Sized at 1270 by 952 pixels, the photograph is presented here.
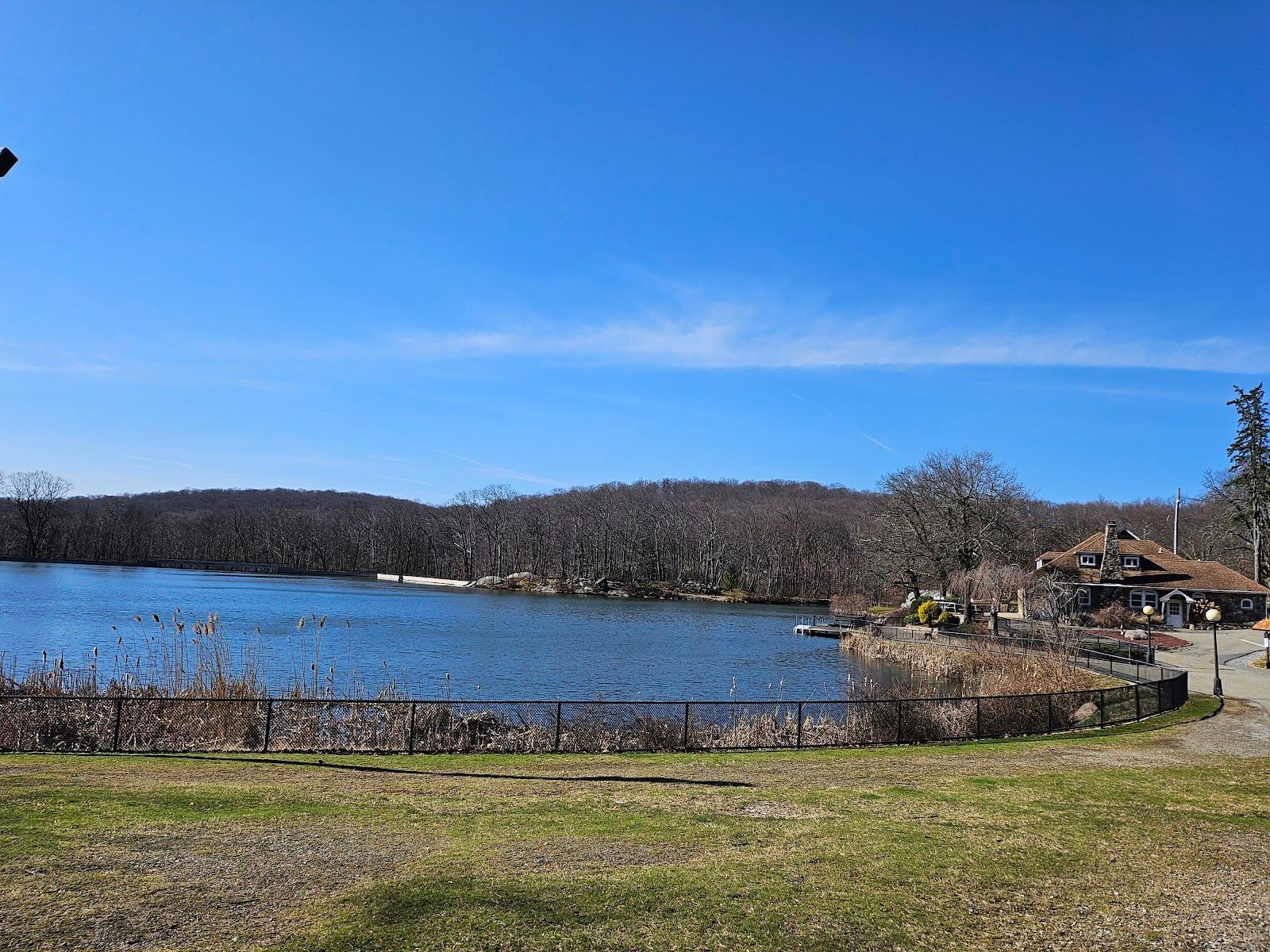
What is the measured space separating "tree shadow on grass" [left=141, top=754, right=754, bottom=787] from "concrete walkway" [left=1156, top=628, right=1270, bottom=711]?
68.5 feet

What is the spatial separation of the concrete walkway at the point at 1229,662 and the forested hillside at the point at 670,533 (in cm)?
1867

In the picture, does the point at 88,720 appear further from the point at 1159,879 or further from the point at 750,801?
the point at 1159,879

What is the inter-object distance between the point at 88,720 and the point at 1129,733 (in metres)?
23.4

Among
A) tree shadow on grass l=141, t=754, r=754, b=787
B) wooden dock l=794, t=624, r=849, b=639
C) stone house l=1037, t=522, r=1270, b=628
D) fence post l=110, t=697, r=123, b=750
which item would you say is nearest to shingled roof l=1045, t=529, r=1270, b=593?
stone house l=1037, t=522, r=1270, b=628

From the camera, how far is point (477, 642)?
149 ft

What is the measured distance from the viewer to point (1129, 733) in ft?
67.9

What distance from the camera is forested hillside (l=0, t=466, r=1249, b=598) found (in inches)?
2896

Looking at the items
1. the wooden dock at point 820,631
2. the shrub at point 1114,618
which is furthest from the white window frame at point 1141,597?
the wooden dock at point 820,631

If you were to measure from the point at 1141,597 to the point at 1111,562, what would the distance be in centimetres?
320

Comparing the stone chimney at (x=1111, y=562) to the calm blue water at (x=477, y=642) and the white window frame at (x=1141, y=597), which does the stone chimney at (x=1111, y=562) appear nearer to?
the white window frame at (x=1141, y=597)

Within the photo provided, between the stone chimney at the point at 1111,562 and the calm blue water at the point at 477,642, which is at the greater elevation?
the stone chimney at the point at 1111,562

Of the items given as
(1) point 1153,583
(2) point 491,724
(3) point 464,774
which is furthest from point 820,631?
(3) point 464,774

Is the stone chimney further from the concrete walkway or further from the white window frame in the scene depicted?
the concrete walkway

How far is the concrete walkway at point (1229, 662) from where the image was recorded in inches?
1164
